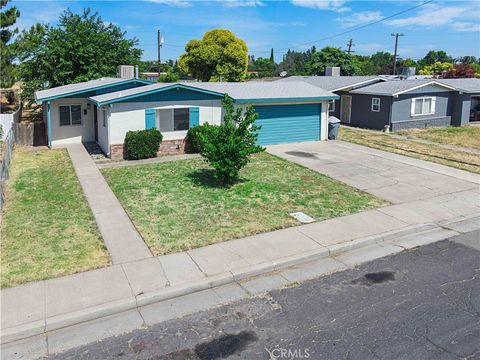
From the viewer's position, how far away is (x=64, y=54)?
28453mm

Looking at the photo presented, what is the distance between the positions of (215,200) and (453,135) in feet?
60.4

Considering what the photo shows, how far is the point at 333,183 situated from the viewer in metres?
14.2

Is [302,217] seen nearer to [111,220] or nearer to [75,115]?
[111,220]

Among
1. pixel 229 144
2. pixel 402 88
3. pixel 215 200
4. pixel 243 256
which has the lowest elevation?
pixel 243 256

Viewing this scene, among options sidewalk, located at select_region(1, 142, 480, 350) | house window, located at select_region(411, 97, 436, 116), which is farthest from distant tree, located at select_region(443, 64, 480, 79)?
sidewalk, located at select_region(1, 142, 480, 350)

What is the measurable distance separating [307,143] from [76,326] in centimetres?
1667

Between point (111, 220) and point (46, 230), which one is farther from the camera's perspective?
point (111, 220)

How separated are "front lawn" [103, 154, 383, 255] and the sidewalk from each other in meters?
0.53

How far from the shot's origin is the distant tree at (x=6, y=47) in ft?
83.1

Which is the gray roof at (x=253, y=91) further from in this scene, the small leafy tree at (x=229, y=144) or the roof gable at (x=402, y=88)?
the roof gable at (x=402, y=88)

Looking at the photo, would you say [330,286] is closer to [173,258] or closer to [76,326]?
[173,258]

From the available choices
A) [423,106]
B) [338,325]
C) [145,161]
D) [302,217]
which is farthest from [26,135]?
[423,106]

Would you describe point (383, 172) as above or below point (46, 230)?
above

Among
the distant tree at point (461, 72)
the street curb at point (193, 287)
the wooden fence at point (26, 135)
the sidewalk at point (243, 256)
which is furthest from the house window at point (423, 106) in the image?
the distant tree at point (461, 72)
